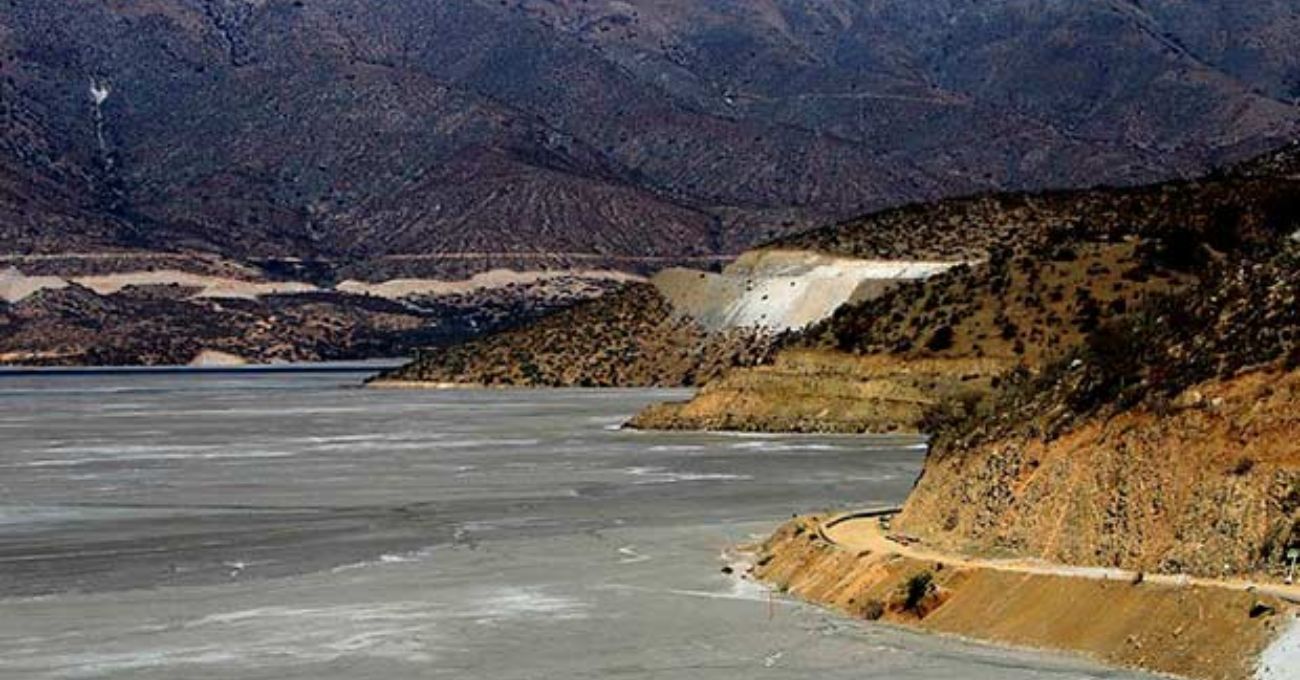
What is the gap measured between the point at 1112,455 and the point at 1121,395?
1.25 metres

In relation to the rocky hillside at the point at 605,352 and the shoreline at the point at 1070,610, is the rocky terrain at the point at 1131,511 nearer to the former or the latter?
the shoreline at the point at 1070,610

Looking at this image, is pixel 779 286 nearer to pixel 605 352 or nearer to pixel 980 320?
pixel 605 352

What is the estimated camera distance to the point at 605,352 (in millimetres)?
136625

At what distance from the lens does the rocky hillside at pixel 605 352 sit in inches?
5153

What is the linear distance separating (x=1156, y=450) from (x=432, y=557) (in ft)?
45.1

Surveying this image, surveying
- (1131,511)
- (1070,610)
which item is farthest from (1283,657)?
(1131,511)

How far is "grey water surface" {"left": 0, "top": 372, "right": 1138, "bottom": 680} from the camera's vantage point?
1025 inches

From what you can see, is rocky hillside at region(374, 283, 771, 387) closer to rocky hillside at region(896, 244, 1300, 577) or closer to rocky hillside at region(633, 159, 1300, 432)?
rocky hillside at region(633, 159, 1300, 432)

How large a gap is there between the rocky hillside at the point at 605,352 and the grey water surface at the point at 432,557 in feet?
168

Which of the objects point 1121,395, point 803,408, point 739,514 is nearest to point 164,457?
point 803,408

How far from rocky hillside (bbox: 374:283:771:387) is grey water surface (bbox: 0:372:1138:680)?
51.2 metres

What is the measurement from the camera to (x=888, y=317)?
79.6 metres

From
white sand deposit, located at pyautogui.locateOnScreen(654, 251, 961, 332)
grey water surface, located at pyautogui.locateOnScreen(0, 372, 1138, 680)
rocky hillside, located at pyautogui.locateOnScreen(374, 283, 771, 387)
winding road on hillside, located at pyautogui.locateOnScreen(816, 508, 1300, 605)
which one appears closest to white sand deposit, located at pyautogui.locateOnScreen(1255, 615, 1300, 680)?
winding road on hillside, located at pyautogui.locateOnScreen(816, 508, 1300, 605)

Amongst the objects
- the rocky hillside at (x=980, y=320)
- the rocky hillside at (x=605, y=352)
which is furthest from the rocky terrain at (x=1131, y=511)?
the rocky hillside at (x=605, y=352)
